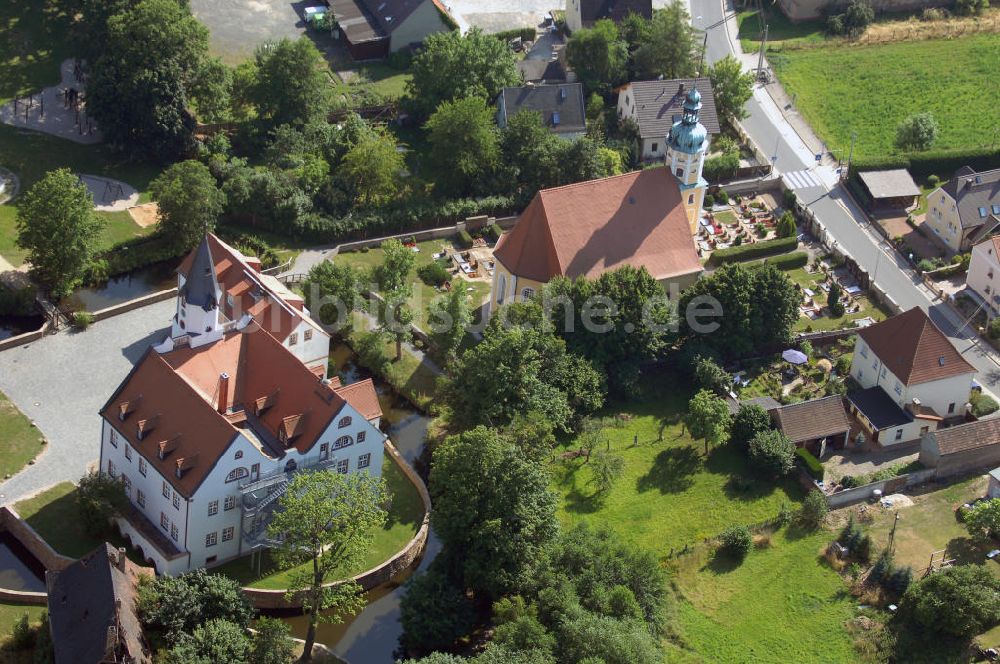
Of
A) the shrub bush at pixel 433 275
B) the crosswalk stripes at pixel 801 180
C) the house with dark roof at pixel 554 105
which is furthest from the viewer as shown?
the house with dark roof at pixel 554 105

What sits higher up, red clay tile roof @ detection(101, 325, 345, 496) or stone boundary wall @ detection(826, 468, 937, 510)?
red clay tile roof @ detection(101, 325, 345, 496)

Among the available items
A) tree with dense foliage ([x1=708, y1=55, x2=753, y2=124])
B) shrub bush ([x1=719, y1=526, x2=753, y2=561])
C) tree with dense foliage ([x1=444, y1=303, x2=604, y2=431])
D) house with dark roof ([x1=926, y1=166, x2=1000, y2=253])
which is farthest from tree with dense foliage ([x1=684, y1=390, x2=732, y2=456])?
tree with dense foliage ([x1=708, y1=55, x2=753, y2=124])

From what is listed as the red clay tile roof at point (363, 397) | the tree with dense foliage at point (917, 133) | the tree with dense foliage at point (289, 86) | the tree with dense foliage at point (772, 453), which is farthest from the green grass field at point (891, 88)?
the red clay tile roof at point (363, 397)

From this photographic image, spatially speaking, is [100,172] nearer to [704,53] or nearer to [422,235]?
[422,235]

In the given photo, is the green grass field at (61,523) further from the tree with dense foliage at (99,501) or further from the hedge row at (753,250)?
the hedge row at (753,250)

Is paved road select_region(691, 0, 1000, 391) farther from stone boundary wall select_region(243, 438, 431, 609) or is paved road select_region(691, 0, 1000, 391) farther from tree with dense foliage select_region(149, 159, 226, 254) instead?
tree with dense foliage select_region(149, 159, 226, 254)

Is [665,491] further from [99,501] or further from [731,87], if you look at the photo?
[731,87]

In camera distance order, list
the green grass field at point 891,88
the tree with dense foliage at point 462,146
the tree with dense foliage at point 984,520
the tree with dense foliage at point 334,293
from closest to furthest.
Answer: the tree with dense foliage at point 984,520 < the tree with dense foliage at point 334,293 < the tree with dense foliage at point 462,146 < the green grass field at point 891,88
